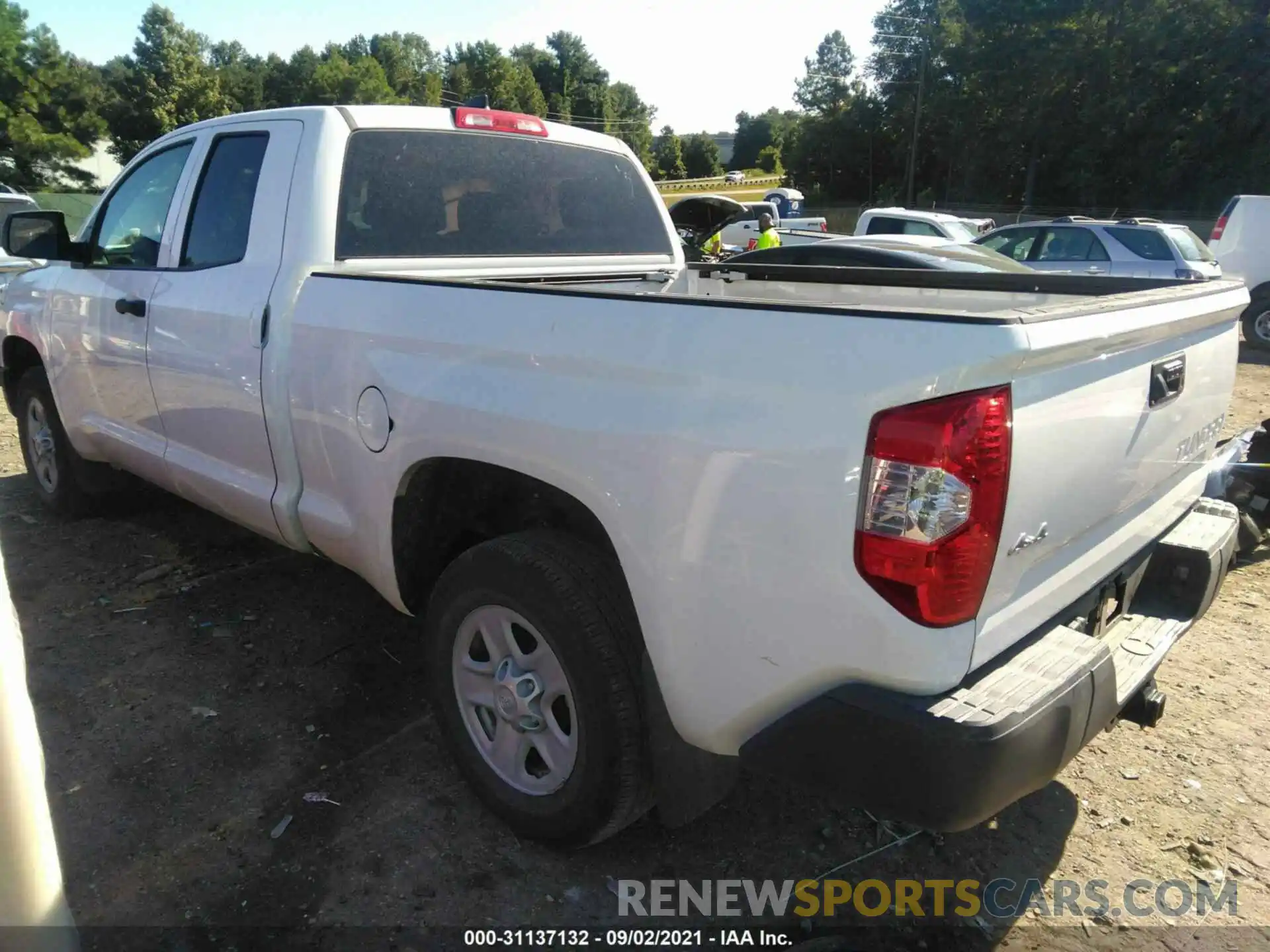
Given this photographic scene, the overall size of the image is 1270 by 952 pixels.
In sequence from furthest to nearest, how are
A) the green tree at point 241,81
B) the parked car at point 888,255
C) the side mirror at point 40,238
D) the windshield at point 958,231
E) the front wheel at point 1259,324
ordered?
1. the green tree at point 241,81
2. the windshield at point 958,231
3. the front wheel at point 1259,324
4. the parked car at point 888,255
5. the side mirror at point 40,238

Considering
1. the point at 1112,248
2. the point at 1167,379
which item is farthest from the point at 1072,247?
the point at 1167,379

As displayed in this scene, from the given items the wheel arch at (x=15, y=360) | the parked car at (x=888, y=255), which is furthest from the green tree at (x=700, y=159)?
the wheel arch at (x=15, y=360)

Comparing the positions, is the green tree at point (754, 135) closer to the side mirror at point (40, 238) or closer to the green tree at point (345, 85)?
the green tree at point (345, 85)

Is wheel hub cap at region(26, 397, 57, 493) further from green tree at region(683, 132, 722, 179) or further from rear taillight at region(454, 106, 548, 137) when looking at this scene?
green tree at region(683, 132, 722, 179)

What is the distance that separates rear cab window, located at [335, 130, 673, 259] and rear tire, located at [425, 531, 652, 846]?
4.68 ft

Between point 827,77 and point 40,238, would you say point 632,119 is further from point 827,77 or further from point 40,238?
point 40,238

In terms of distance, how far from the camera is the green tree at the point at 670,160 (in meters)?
95.1

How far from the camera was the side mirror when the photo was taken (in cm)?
393

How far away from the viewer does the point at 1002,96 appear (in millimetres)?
42719

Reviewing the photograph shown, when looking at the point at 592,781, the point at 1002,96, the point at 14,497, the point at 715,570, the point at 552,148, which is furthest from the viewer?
the point at 1002,96

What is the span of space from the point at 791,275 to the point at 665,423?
2337 mm

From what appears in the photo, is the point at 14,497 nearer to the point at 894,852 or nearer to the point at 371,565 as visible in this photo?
the point at 371,565

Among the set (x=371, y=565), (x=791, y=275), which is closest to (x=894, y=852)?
(x=371, y=565)

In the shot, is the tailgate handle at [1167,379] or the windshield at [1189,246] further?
the windshield at [1189,246]
